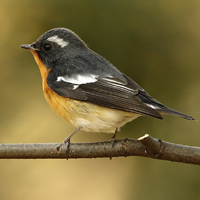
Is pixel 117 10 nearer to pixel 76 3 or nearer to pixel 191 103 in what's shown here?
pixel 76 3

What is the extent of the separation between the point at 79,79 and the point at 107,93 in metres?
0.47

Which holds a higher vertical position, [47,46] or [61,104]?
[47,46]

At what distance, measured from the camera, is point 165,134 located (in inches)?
231

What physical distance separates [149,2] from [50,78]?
8.71 ft

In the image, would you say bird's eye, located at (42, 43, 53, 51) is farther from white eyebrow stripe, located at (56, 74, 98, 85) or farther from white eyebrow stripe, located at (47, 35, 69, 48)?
white eyebrow stripe, located at (56, 74, 98, 85)

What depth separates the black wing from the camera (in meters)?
3.77

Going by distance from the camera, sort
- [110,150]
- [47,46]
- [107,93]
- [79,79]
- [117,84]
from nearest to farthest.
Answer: [110,150] < [107,93] < [117,84] < [79,79] < [47,46]

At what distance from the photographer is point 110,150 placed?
364cm

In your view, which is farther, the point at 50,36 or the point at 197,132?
the point at 197,132

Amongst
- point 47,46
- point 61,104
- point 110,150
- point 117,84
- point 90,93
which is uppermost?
point 47,46

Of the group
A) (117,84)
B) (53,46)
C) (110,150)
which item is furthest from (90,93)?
(53,46)

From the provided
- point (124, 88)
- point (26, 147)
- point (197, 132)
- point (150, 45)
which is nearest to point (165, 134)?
point (197, 132)

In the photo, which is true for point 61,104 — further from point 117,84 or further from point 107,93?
point 117,84

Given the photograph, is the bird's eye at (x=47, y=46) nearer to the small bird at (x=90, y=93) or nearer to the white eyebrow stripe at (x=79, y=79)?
the small bird at (x=90, y=93)
